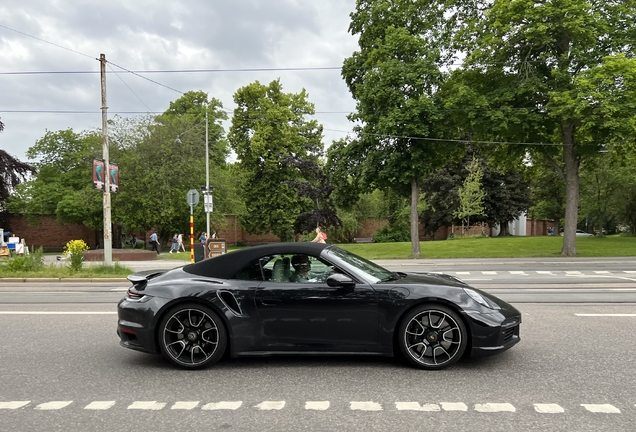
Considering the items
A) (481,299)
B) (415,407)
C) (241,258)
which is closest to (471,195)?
(481,299)

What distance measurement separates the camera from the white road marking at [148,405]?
395 cm

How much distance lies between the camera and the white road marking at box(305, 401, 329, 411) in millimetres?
3888

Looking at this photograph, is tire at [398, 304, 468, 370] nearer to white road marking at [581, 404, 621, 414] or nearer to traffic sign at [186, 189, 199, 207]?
white road marking at [581, 404, 621, 414]

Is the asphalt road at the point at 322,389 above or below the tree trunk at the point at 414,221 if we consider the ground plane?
below

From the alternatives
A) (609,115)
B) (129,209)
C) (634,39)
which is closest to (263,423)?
(609,115)

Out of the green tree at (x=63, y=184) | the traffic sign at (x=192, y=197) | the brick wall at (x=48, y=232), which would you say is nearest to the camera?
the traffic sign at (x=192, y=197)

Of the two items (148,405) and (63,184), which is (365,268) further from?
(63,184)

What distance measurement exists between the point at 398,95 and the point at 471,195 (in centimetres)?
2240

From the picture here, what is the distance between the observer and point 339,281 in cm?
486

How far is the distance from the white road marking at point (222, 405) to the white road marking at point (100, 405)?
79cm

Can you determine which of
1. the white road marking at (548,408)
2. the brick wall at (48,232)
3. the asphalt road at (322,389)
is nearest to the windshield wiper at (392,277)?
the asphalt road at (322,389)

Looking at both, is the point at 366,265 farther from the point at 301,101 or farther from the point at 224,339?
the point at 301,101

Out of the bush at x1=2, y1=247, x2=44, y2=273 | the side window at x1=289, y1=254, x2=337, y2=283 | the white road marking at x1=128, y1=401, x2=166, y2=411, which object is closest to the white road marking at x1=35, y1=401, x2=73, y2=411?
the white road marking at x1=128, y1=401, x2=166, y2=411

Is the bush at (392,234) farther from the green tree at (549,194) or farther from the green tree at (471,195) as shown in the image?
the green tree at (549,194)
